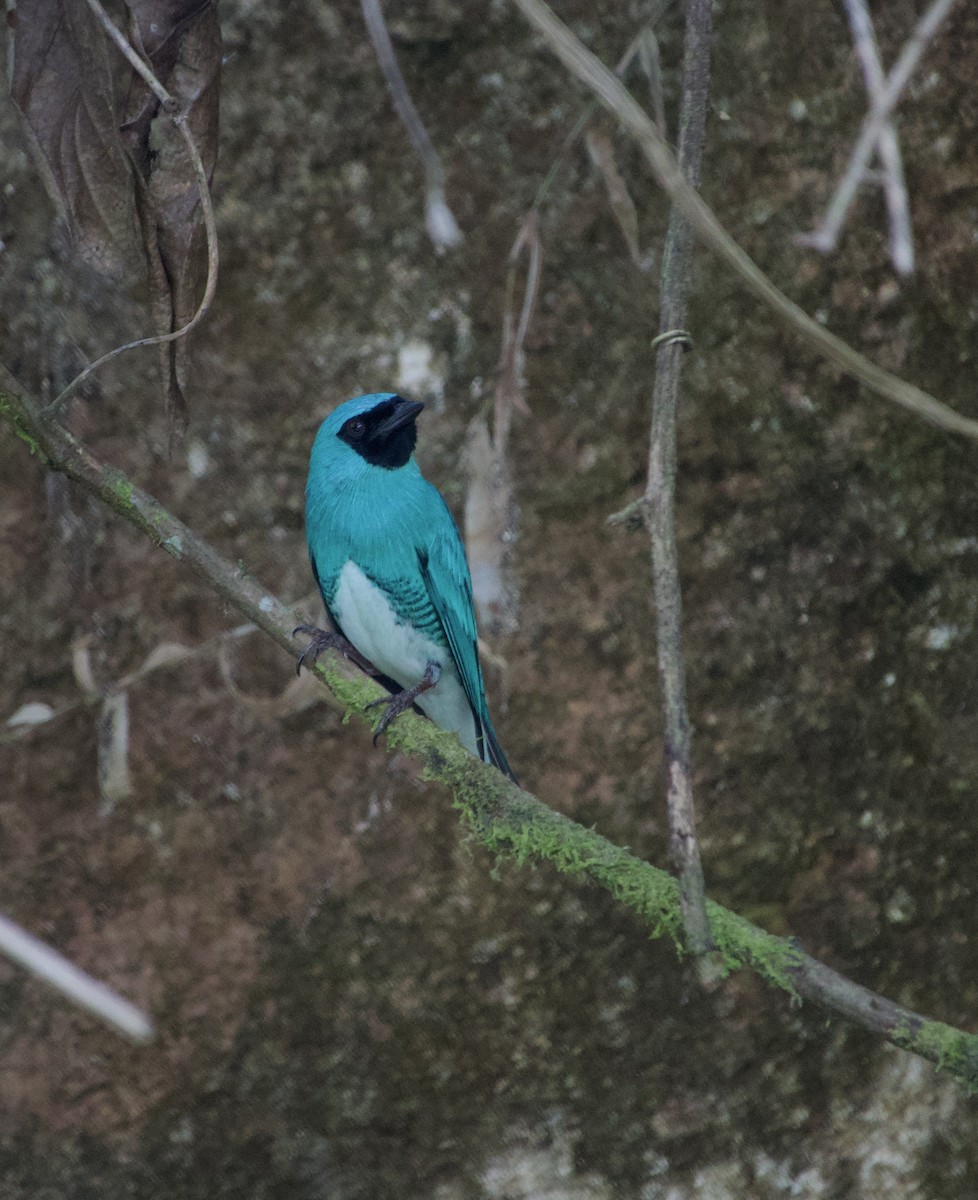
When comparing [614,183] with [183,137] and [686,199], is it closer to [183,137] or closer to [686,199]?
[183,137]

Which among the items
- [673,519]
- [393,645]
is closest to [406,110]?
[673,519]

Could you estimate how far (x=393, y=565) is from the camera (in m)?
3.26

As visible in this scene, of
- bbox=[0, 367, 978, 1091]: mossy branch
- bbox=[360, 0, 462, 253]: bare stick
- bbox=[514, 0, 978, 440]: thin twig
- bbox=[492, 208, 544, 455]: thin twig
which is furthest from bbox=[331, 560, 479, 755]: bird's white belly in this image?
bbox=[514, 0, 978, 440]: thin twig

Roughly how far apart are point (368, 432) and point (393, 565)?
0.39 metres

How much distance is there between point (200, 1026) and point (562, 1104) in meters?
0.86

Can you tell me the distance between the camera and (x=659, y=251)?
3055 millimetres

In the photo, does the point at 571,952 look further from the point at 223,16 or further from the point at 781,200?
the point at 223,16

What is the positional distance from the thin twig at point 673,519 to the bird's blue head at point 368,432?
39.2 inches

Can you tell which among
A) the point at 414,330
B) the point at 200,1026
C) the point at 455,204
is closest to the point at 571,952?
the point at 200,1026

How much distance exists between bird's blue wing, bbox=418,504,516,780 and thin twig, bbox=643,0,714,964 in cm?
113

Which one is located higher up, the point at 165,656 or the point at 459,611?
the point at 459,611

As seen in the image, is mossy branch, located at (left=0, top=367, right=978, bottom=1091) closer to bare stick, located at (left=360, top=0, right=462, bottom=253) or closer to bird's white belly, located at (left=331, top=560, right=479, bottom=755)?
bird's white belly, located at (left=331, top=560, right=479, bottom=755)

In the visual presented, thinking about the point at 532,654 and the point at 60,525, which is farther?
the point at 532,654

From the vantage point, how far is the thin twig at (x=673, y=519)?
161 centimetres
